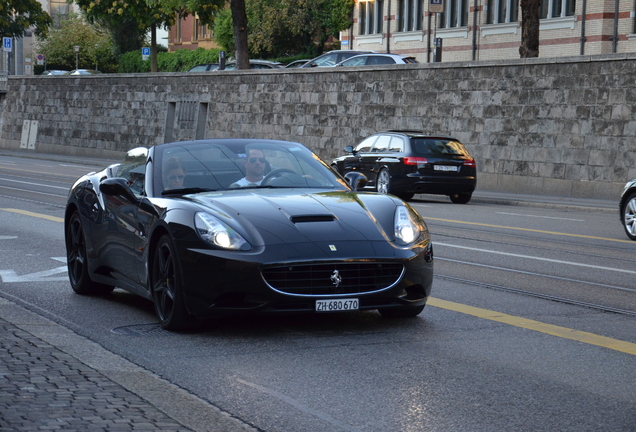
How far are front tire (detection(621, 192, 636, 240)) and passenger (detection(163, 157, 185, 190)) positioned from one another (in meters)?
8.87

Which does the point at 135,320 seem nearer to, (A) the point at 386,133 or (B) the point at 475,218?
(B) the point at 475,218

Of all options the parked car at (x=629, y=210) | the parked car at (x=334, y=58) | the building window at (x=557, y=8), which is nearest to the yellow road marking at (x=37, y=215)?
the parked car at (x=629, y=210)

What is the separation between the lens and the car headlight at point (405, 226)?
719 centimetres

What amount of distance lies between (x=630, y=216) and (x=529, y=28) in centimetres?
1596

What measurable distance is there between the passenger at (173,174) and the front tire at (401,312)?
1763 millimetres

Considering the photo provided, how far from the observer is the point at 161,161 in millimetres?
8055

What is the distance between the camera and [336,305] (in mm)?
6883

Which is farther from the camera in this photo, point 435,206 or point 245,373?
point 435,206

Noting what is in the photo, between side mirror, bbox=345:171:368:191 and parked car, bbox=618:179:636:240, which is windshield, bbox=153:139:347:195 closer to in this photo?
side mirror, bbox=345:171:368:191

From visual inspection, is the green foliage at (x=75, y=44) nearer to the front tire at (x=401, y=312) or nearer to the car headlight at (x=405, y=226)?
the front tire at (x=401, y=312)

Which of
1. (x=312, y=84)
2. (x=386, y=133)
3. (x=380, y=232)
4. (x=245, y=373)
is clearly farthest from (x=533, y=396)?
(x=312, y=84)

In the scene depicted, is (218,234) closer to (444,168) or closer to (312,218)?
(312,218)

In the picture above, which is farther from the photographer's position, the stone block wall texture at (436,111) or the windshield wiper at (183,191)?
the stone block wall texture at (436,111)

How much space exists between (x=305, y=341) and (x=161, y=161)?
2059 millimetres
